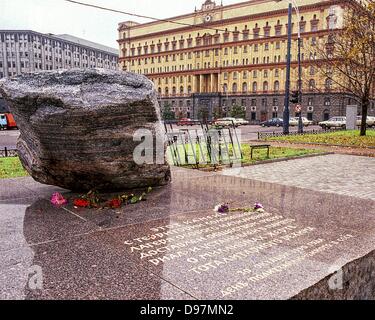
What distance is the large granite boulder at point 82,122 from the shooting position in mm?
6105

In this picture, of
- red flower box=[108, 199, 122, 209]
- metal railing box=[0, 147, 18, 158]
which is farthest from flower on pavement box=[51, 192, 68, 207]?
metal railing box=[0, 147, 18, 158]

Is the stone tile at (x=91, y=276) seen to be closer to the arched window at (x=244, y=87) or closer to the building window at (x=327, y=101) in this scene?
the building window at (x=327, y=101)

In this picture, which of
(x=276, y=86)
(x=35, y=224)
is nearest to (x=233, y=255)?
(x=35, y=224)

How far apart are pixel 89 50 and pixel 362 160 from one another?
120 m

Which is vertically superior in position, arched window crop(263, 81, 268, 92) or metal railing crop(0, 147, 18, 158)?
arched window crop(263, 81, 268, 92)

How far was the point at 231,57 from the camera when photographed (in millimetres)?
78875

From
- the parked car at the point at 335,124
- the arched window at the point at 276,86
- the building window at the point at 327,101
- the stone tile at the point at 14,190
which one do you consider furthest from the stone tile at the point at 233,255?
the arched window at the point at 276,86

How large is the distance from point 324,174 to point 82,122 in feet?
24.5

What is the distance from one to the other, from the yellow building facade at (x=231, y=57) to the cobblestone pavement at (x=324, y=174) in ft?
165

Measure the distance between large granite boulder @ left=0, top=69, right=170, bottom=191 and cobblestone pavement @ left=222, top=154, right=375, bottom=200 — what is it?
168 inches

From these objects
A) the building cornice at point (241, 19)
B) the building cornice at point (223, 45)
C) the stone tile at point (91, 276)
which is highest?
the building cornice at point (241, 19)

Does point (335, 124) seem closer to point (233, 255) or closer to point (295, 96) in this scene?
point (295, 96)

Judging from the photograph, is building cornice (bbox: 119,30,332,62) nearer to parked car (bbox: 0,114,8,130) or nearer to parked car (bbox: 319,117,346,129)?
parked car (bbox: 319,117,346,129)

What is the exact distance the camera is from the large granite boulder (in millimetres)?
6105
